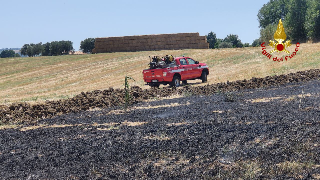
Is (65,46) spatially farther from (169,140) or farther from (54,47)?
(169,140)

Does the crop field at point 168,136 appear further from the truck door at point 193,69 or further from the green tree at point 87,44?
the green tree at point 87,44

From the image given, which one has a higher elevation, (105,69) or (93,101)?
(93,101)

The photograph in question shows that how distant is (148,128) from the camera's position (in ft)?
35.4

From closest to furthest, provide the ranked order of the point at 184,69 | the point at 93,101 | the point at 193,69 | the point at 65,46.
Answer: the point at 93,101 → the point at 184,69 → the point at 193,69 → the point at 65,46

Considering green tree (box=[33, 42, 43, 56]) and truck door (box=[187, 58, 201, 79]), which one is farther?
green tree (box=[33, 42, 43, 56])

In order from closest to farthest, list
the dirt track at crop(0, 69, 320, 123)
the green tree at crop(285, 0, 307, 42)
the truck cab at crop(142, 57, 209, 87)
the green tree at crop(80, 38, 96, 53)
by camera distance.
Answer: the dirt track at crop(0, 69, 320, 123) → the truck cab at crop(142, 57, 209, 87) → the green tree at crop(285, 0, 307, 42) → the green tree at crop(80, 38, 96, 53)

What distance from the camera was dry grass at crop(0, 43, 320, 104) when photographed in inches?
1243

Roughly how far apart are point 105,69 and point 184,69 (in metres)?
20.5

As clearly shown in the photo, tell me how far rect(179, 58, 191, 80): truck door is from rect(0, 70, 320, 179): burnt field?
8.87 metres

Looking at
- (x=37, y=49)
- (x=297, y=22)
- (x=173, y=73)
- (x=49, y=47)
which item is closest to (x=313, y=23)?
(x=297, y=22)

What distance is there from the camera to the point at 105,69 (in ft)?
146

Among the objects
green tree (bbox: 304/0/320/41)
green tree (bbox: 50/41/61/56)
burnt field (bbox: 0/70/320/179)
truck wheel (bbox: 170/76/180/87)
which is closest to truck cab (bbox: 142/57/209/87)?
truck wheel (bbox: 170/76/180/87)

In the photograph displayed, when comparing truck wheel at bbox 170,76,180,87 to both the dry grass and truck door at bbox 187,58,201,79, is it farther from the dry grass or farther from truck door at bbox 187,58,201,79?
the dry grass

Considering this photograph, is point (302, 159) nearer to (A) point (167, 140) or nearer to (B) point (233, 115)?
(A) point (167, 140)
